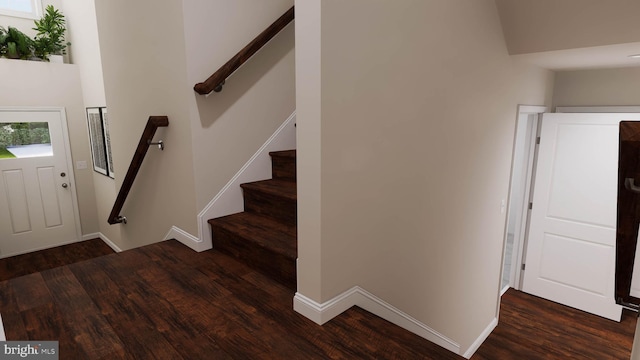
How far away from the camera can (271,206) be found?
2.50 m

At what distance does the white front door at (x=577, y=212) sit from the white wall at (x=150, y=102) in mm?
3562

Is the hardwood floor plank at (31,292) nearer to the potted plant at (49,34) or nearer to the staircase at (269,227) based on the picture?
the staircase at (269,227)

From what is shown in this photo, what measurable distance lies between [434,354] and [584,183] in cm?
306

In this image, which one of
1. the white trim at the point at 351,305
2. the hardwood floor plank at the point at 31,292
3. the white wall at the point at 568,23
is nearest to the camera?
the white trim at the point at 351,305

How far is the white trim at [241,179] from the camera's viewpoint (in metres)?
2.47

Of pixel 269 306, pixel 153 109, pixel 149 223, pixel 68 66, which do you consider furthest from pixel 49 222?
pixel 269 306

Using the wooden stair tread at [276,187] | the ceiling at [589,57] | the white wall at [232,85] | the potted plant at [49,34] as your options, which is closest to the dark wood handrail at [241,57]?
the white wall at [232,85]

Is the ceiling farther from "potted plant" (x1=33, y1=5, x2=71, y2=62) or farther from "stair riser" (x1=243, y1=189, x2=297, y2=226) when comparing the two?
"potted plant" (x1=33, y1=5, x2=71, y2=62)

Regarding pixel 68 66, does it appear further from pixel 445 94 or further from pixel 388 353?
pixel 388 353

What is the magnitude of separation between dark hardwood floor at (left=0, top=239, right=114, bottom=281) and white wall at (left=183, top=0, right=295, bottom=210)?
3653 millimetres

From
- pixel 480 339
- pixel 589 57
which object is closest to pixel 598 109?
pixel 589 57

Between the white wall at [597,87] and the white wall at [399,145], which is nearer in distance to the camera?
Result: the white wall at [399,145]

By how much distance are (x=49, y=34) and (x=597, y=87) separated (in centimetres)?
667

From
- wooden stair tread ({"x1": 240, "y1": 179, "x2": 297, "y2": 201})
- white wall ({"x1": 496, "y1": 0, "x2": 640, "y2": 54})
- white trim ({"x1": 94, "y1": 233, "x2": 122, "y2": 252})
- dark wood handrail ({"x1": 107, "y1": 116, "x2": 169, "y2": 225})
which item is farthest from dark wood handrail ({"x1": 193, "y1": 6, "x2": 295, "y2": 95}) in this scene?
white trim ({"x1": 94, "y1": 233, "x2": 122, "y2": 252})
